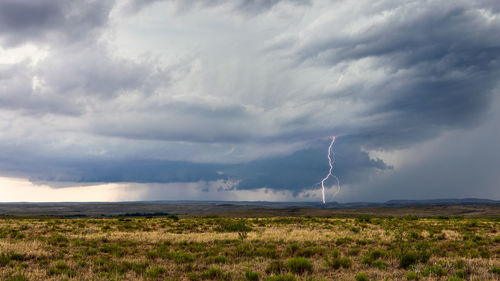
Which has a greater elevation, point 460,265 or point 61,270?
point 61,270

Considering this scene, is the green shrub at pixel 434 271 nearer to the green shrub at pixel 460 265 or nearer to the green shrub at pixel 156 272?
the green shrub at pixel 460 265

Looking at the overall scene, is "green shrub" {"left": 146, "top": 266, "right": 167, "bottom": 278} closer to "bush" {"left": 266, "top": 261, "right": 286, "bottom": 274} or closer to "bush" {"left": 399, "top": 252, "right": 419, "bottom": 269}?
"bush" {"left": 266, "top": 261, "right": 286, "bottom": 274}

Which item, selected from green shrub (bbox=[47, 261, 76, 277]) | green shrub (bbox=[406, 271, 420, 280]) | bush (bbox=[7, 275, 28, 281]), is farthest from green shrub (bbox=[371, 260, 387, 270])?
bush (bbox=[7, 275, 28, 281])

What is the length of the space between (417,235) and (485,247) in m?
5.33

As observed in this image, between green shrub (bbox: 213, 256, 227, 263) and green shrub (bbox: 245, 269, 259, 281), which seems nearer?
green shrub (bbox: 245, 269, 259, 281)

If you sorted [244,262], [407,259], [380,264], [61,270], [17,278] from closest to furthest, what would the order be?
[17,278], [61,270], [380,264], [407,259], [244,262]

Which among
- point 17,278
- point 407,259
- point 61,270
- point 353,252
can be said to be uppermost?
point 17,278

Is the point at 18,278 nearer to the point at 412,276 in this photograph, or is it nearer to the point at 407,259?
the point at 412,276

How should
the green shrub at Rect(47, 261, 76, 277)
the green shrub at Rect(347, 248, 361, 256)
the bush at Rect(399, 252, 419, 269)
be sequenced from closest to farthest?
1. the green shrub at Rect(47, 261, 76, 277)
2. the bush at Rect(399, 252, 419, 269)
3. the green shrub at Rect(347, 248, 361, 256)

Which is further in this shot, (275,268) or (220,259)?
(220,259)

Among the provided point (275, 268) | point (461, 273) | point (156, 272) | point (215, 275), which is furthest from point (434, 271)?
point (156, 272)

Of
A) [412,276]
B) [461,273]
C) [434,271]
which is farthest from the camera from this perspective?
[434,271]

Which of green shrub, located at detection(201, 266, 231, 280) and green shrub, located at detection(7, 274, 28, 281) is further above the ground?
green shrub, located at detection(7, 274, 28, 281)

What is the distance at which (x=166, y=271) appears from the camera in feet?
43.9
